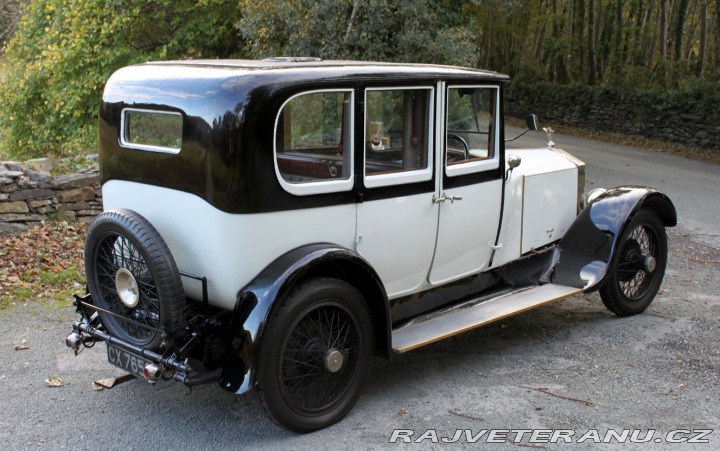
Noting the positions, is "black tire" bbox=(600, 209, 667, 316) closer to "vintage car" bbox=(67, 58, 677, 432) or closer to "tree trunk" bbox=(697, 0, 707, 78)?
"vintage car" bbox=(67, 58, 677, 432)

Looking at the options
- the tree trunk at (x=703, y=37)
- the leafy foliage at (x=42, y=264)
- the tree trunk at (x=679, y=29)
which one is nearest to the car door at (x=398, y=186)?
the leafy foliage at (x=42, y=264)

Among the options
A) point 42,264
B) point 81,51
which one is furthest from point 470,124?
point 81,51

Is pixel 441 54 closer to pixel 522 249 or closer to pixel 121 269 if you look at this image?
pixel 522 249

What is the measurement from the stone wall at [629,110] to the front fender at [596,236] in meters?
13.4

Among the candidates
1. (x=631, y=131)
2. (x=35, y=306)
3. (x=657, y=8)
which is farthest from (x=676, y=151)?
(x=35, y=306)

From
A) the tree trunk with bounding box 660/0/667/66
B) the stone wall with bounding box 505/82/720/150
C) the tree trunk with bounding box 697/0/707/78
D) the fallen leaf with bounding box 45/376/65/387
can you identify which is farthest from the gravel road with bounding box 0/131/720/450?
the tree trunk with bounding box 660/0/667/66

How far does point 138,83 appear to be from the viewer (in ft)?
13.7

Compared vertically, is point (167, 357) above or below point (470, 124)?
below

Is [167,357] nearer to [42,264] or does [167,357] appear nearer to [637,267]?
[42,264]

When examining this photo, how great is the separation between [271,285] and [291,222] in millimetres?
396

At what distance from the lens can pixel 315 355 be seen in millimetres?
3902

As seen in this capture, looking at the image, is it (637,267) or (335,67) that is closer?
(335,67)

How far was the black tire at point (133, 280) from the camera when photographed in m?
3.62

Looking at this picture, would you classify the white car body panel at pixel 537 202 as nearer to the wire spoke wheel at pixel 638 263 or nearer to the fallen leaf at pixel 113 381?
the wire spoke wheel at pixel 638 263
